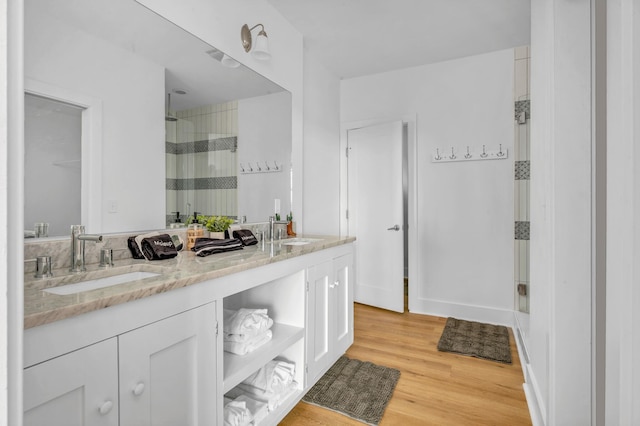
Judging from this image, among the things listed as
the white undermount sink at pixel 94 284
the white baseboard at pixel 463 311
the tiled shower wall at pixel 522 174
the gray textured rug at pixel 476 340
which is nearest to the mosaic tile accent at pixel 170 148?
the white undermount sink at pixel 94 284

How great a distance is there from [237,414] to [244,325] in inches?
14.9

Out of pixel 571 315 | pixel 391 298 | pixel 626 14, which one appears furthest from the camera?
pixel 391 298

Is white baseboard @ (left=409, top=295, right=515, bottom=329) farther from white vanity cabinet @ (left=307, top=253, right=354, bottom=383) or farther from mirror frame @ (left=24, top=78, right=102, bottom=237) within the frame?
mirror frame @ (left=24, top=78, right=102, bottom=237)

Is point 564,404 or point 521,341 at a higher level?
point 564,404

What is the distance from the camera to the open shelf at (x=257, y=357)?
1422 mm

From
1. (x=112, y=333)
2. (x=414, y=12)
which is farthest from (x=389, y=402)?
(x=414, y=12)

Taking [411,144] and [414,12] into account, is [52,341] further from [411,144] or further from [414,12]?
[411,144]

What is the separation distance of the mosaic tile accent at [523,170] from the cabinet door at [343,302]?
6.17ft

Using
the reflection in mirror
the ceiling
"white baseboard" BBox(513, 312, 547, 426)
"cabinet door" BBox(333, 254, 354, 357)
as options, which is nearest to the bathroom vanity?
the reflection in mirror

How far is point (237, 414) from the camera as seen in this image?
58.9 inches

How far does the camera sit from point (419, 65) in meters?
→ 3.58

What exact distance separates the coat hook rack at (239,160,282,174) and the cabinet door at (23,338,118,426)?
5.38 ft

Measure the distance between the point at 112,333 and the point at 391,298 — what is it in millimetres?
3010

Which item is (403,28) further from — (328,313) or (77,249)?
(77,249)
